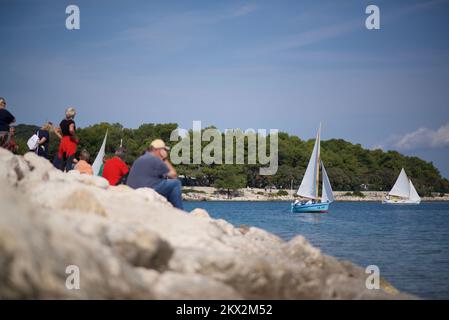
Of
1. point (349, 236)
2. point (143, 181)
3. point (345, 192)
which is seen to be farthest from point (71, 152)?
point (345, 192)

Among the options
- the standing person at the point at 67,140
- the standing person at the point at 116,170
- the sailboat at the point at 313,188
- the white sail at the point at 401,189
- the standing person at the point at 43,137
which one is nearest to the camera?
the standing person at the point at 116,170

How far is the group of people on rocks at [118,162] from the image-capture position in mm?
12992

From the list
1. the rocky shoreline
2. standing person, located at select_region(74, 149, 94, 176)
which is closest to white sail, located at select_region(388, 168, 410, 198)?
standing person, located at select_region(74, 149, 94, 176)

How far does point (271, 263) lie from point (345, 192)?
430 ft

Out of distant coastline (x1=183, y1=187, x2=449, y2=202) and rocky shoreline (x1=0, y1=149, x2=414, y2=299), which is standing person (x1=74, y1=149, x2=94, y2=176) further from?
distant coastline (x1=183, y1=187, x2=449, y2=202)

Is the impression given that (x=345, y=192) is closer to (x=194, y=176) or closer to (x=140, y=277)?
(x=194, y=176)

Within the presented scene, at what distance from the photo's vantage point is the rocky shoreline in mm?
6328

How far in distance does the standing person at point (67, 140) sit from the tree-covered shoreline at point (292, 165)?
211ft

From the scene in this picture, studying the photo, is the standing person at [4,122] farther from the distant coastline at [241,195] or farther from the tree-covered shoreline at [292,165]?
the distant coastline at [241,195]

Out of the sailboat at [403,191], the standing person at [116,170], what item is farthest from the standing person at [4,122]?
the sailboat at [403,191]

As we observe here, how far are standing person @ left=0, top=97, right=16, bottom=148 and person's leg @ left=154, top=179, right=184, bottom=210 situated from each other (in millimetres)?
3964

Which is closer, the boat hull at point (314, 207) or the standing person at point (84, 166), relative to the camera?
the standing person at point (84, 166)

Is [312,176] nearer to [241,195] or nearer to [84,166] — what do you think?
[84,166]

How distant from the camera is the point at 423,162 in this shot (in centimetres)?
17588
